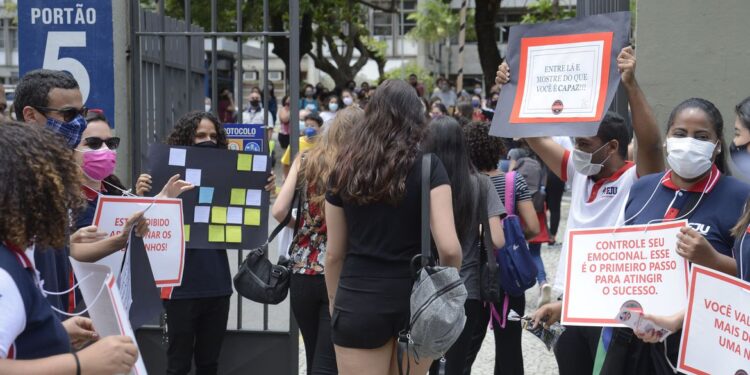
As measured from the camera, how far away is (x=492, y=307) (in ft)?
18.0

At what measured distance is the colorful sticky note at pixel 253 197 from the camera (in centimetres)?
545

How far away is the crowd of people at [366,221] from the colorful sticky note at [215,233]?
9 cm

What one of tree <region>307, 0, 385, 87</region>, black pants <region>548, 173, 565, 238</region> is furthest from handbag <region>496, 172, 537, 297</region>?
tree <region>307, 0, 385, 87</region>

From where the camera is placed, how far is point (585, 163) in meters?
4.33

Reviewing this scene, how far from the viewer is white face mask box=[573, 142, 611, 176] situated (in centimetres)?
433

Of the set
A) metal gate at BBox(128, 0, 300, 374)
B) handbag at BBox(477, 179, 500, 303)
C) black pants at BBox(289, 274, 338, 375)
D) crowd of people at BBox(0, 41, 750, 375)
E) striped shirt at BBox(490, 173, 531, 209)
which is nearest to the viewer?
crowd of people at BBox(0, 41, 750, 375)

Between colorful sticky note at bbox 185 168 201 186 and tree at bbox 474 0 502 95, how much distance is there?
54.1 ft

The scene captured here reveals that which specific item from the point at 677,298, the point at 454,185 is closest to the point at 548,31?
the point at 454,185

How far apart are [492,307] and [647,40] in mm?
2279

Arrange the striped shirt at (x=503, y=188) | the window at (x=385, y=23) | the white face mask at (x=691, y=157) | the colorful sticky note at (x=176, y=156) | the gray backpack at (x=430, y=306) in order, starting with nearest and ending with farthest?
the white face mask at (x=691, y=157) → the gray backpack at (x=430, y=306) → the colorful sticky note at (x=176, y=156) → the striped shirt at (x=503, y=188) → the window at (x=385, y=23)

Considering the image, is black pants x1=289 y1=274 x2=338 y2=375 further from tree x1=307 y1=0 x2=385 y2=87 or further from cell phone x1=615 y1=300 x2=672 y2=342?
tree x1=307 y1=0 x2=385 y2=87

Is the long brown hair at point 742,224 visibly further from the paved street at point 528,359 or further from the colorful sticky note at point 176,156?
the paved street at point 528,359

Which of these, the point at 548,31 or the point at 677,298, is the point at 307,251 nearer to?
the point at 548,31

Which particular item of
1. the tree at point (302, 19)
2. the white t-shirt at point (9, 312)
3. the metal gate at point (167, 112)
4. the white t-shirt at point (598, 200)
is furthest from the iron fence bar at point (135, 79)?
the tree at point (302, 19)
